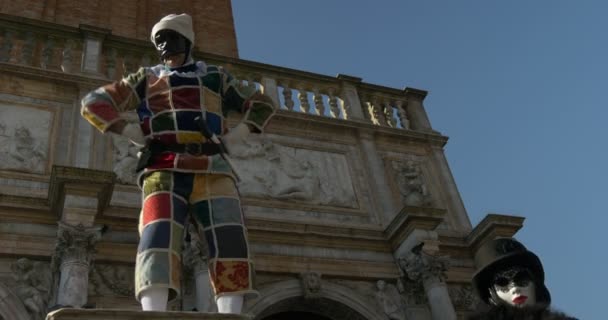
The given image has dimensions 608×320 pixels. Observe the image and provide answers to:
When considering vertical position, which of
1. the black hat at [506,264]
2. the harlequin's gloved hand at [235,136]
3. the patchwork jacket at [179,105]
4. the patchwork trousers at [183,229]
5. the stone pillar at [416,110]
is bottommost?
the black hat at [506,264]

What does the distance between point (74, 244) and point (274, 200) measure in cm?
322

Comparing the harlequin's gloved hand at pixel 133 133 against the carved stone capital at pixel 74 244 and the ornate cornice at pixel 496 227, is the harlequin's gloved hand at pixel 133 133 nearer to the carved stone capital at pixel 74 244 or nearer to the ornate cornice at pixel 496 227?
the carved stone capital at pixel 74 244

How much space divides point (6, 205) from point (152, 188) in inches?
183

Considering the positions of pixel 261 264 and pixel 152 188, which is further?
pixel 261 264

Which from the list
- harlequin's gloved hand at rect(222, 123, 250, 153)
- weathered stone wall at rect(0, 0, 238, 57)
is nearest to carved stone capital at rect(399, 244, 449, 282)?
harlequin's gloved hand at rect(222, 123, 250, 153)

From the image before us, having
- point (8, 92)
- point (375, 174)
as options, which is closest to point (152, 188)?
point (8, 92)

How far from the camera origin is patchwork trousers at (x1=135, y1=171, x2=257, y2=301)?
3534mm

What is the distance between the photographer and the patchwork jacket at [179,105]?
3.99 m

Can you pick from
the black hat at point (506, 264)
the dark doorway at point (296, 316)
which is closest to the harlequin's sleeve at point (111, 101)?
the black hat at point (506, 264)

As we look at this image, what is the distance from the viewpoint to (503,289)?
3559 millimetres

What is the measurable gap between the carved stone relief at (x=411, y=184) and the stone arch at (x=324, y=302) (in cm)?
229

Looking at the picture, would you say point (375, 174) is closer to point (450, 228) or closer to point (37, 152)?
point (450, 228)

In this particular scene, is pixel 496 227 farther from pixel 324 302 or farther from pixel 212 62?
pixel 212 62

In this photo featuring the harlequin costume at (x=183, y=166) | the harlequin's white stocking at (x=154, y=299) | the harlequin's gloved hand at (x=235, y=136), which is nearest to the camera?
the harlequin's white stocking at (x=154, y=299)
